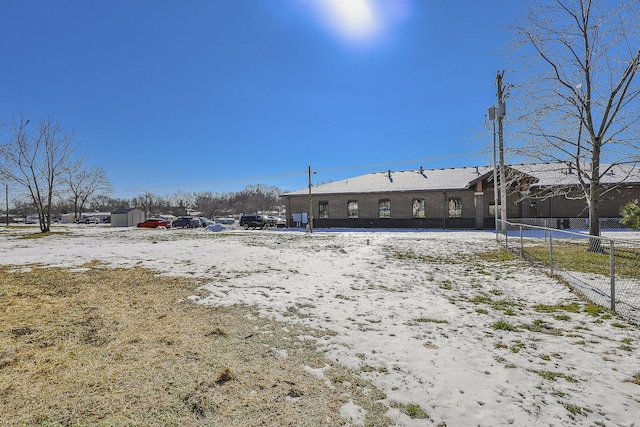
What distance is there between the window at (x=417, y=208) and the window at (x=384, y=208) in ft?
7.34

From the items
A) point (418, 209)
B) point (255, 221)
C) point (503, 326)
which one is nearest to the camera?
point (503, 326)

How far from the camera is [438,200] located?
28.1 meters

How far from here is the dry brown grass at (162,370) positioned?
106 inches

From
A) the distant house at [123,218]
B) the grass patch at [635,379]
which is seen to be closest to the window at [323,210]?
the grass patch at [635,379]

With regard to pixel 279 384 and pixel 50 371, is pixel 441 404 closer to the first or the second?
pixel 279 384

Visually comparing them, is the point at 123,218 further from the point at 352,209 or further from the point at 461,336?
the point at 461,336

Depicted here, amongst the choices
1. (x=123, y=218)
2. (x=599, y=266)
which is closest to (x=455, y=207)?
(x=599, y=266)

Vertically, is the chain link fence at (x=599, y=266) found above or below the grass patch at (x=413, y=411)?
above

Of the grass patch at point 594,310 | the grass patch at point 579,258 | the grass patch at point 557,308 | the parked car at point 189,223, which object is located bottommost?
the grass patch at point 557,308

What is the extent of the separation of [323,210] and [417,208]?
31.1 feet

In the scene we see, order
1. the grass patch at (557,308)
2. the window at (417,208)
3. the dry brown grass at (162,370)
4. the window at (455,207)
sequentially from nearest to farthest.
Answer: the dry brown grass at (162,370) < the grass patch at (557,308) < the window at (455,207) < the window at (417,208)

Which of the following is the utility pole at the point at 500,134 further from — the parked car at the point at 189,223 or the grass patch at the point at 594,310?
the parked car at the point at 189,223

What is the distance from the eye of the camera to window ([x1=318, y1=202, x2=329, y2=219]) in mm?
32531

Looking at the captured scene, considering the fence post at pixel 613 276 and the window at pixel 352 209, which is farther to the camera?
the window at pixel 352 209
